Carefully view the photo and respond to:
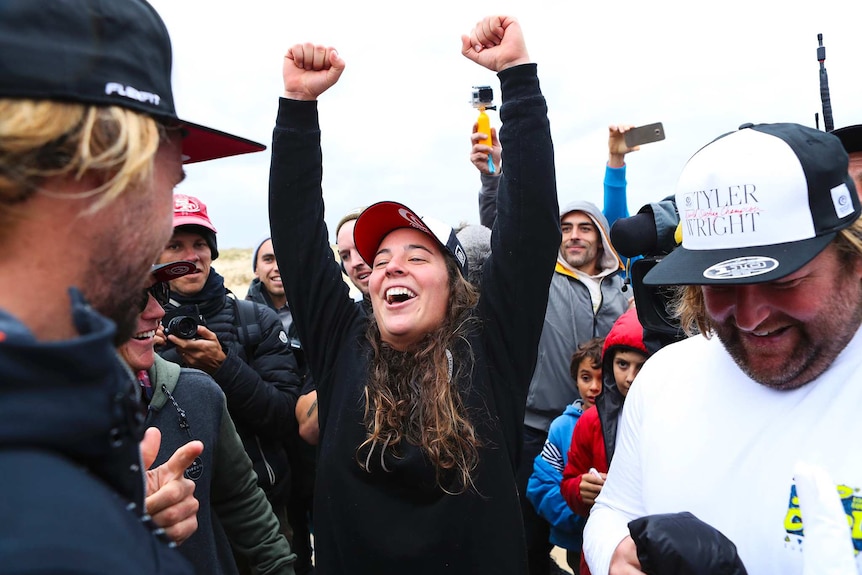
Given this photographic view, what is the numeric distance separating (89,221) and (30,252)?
0.26 ft

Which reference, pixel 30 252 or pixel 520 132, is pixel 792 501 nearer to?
pixel 520 132

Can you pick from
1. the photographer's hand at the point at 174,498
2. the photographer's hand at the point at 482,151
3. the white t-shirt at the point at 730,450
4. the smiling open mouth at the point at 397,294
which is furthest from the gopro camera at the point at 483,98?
the photographer's hand at the point at 174,498

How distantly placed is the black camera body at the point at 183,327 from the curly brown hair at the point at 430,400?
109 cm

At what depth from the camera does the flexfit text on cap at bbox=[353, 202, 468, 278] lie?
2271 millimetres

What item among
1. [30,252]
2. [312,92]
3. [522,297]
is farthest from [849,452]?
[312,92]

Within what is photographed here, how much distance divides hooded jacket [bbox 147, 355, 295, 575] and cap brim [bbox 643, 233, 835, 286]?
153 centimetres

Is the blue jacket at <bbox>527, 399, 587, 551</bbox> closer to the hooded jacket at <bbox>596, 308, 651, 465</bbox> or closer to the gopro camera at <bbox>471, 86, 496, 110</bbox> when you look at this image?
the hooded jacket at <bbox>596, 308, 651, 465</bbox>

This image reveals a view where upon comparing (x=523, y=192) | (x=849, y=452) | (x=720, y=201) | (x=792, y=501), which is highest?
(x=523, y=192)

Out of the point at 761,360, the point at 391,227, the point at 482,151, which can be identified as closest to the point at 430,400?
the point at 391,227

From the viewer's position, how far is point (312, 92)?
2.14 meters

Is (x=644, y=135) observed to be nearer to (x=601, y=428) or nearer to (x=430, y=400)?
(x=601, y=428)

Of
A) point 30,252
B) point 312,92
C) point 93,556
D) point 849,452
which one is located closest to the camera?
point 93,556

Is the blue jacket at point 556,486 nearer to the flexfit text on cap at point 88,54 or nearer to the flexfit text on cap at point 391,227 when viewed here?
the flexfit text on cap at point 391,227

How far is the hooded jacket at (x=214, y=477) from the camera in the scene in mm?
2008
